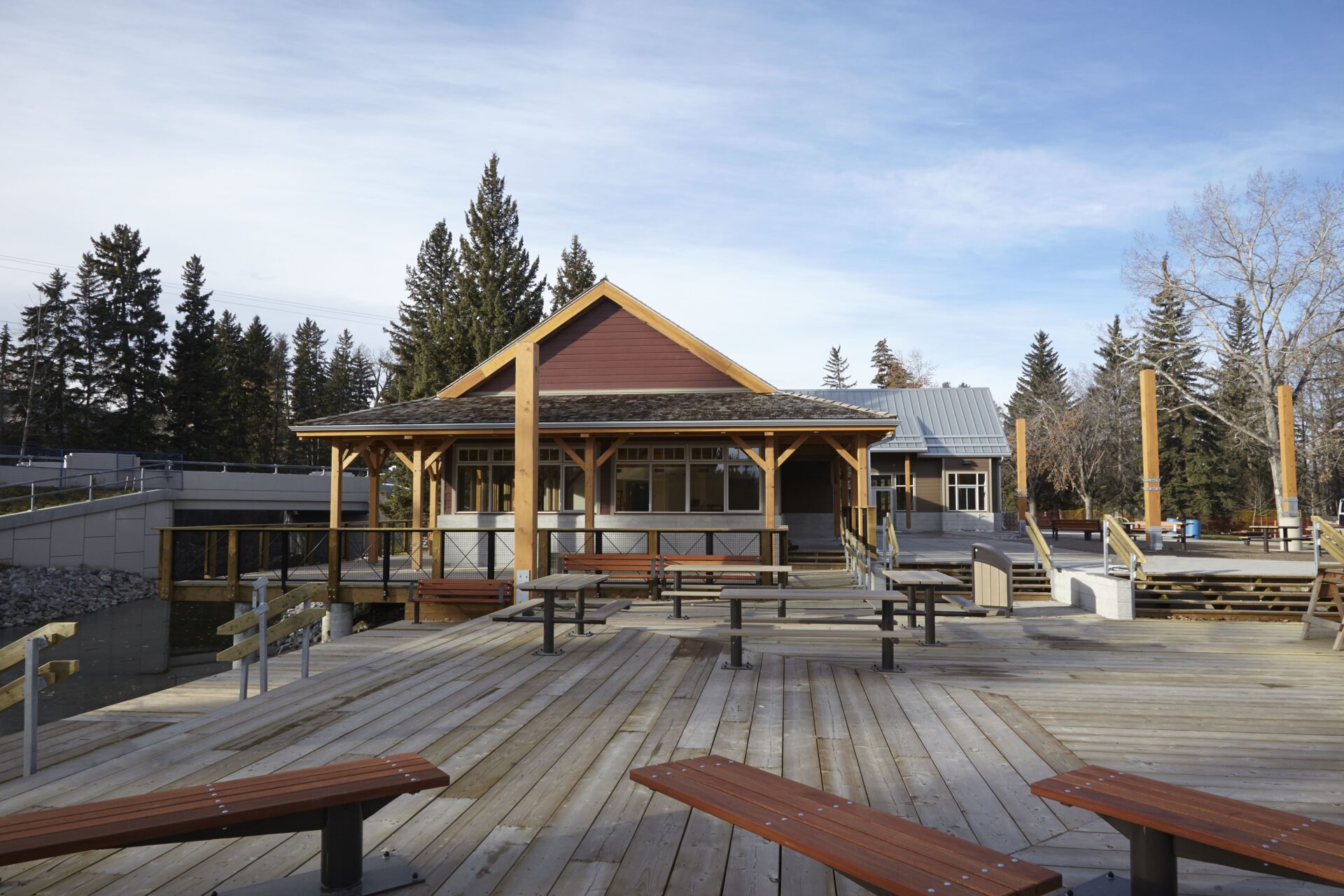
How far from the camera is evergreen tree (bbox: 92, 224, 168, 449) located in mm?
41781

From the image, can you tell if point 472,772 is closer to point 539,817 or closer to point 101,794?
point 539,817

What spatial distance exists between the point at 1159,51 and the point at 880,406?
22615mm

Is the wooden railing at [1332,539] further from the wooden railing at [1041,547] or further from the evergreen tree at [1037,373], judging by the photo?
the evergreen tree at [1037,373]

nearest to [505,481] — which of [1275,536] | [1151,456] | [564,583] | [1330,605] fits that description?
[564,583]

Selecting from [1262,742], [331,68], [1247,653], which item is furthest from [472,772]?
[331,68]

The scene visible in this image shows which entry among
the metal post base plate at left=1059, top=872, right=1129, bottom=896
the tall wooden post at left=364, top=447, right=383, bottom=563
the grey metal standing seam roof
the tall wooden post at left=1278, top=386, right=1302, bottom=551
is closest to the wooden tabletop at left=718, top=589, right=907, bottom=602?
the metal post base plate at left=1059, top=872, right=1129, bottom=896

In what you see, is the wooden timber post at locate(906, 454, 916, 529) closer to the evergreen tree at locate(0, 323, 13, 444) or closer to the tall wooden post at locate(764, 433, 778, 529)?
the tall wooden post at locate(764, 433, 778, 529)

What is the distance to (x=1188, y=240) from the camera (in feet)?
92.4

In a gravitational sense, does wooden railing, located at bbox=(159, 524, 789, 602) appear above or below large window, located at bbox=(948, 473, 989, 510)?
below

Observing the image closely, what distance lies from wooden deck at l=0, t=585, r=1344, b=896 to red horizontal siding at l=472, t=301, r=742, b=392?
35.6 ft

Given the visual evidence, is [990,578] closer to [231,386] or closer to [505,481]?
[505,481]

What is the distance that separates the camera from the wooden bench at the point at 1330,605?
30.1 ft

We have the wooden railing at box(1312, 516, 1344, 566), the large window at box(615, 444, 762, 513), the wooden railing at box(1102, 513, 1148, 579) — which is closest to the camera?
the wooden railing at box(1312, 516, 1344, 566)

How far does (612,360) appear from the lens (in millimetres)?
19547
